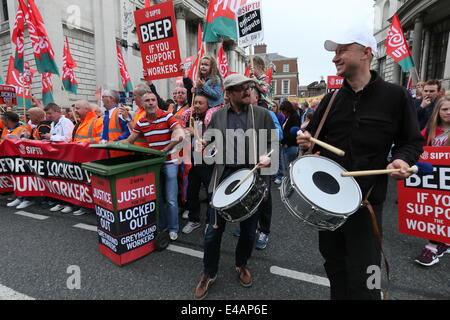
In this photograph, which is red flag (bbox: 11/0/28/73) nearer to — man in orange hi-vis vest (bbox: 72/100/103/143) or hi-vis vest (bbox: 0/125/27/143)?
hi-vis vest (bbox: 0/125/27/143)

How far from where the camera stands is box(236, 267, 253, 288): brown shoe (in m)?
2.58

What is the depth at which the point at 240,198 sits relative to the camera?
1935mm

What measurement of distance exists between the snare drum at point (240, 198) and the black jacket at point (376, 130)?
2.25ft

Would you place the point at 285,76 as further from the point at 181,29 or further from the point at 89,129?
the point at 89,129

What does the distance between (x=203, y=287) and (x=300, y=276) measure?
3.46 feet

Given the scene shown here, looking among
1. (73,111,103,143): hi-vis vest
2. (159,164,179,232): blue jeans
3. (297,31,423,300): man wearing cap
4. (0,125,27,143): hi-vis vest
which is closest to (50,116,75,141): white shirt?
(73,111,103,143): hi-vis vest

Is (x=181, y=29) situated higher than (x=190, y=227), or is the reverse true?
(x=181, y=29)

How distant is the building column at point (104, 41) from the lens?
667 inches

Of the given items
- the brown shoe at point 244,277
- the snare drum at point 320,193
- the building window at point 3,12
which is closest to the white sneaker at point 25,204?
the brown shoe at point 244,277

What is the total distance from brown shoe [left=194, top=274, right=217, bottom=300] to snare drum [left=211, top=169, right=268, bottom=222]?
783 millimetres

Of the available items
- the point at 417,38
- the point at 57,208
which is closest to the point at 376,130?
the point at 57,208

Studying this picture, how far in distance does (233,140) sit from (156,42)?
3.25m
